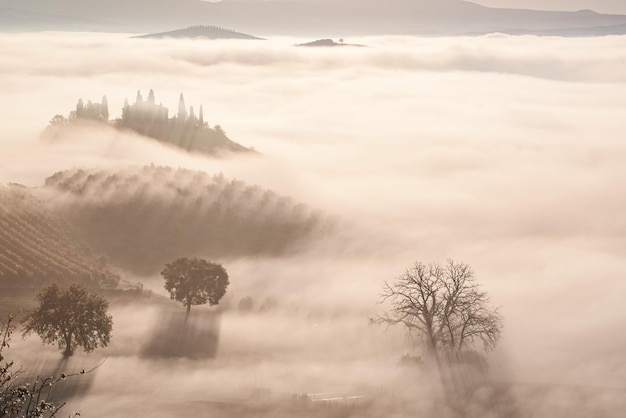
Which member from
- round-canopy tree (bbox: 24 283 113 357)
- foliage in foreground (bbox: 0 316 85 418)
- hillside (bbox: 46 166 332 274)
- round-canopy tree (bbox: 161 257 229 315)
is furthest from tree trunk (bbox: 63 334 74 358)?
hillside (bbox: 46 166 332 274)

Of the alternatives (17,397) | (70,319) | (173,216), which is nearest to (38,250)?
(173,216)

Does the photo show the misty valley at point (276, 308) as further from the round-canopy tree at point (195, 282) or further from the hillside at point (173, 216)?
the hillside at point (173, 216)

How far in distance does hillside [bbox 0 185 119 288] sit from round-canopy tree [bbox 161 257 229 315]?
1695 cm

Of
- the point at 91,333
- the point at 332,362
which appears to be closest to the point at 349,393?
the point at 332,362

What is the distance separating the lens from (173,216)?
141 m

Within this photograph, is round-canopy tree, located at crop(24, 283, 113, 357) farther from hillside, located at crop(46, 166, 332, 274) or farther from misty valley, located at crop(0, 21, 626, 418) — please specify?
hillside, located at crop(46, 166, 332, 274)

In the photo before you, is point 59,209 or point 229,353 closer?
point 229,353

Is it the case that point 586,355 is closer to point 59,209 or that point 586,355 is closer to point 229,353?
point 229,353

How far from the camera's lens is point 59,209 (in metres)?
138

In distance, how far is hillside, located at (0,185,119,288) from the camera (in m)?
101

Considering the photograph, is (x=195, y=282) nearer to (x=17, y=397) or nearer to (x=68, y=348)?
(x=68, y=348)

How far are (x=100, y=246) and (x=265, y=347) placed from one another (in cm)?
5650

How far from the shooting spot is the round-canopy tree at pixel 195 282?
287 feet

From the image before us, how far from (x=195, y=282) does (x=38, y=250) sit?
124ft
